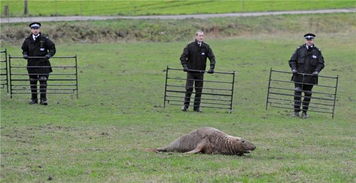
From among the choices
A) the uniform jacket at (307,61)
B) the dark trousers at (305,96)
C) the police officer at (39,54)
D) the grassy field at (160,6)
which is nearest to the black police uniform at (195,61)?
the uniform jacket at (307,61)

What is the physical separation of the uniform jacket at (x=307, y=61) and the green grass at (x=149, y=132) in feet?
3.86

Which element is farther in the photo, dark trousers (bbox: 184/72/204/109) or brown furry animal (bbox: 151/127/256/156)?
dark trousers (bbox: 184/72/204/109)

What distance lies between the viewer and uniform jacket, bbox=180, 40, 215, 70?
67.5 ft

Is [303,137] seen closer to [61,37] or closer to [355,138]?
[355,138]

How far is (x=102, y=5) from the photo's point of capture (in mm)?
62250

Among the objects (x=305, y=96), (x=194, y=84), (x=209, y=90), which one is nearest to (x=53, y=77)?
(x=209, y=90)

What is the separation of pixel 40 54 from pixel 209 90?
796 centimetres

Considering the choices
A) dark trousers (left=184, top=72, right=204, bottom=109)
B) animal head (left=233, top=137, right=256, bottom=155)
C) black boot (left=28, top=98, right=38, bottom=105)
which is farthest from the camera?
black boot (left=28, top=98, right=38, bottom=105)

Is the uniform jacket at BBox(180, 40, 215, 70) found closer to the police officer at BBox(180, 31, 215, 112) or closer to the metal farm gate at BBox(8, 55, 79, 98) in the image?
the police officer at BBox(180, 31, 215, 112)

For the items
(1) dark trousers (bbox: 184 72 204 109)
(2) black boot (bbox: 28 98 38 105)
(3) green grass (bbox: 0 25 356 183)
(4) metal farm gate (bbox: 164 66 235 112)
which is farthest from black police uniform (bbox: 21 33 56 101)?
(1) dark trousers (bbox: 184 72 204 109)

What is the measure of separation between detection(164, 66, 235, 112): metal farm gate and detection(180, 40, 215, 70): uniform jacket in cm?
48

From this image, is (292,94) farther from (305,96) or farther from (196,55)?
(196,55)

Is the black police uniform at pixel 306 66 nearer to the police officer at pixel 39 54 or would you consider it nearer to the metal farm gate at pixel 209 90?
the metal farm gate at pixel 209 90

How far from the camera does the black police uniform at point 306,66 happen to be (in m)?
20.7
